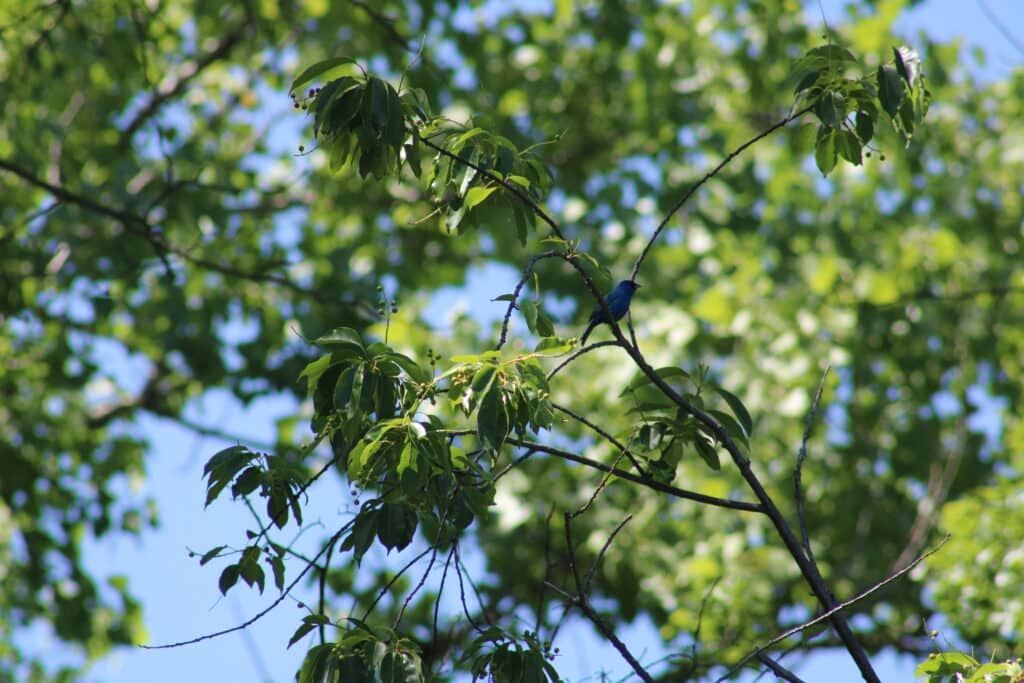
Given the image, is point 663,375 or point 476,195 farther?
point 663,375

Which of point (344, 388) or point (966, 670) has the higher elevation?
point (344, 388)

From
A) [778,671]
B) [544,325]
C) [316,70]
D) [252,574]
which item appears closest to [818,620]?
[778,671]

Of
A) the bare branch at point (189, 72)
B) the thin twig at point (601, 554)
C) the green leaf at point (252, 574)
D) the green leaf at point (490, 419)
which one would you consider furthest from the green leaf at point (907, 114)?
the bare branch at point (189, 72)

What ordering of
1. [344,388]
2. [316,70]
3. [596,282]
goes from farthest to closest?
[596,282], [316,70], [344,388]

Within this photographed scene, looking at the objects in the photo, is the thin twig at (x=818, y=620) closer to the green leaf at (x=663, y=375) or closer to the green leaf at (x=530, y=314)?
the green leaf at (x=663, y=375)

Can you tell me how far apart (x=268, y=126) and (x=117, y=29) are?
1.66 meters

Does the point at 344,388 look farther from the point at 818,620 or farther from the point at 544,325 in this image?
the point at 818,620

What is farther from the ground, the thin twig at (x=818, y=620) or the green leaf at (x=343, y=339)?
the green leaf at (x=343, y=339)

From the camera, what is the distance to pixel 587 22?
8227 mm

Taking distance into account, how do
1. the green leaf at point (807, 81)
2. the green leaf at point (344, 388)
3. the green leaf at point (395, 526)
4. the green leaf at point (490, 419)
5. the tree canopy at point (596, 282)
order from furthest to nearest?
the tree canopy at point (596, 282) < the green leaf at point (807, 81) < the green leaf at point (395, 526) < the green leaf at point (344, 388) < the green leaf at point (490, 419)

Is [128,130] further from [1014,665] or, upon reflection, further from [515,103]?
[1014,665]

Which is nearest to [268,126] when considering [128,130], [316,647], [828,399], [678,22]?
[128,130]

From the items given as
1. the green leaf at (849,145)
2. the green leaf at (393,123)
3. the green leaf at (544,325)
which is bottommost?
the green leaf at (544,325)

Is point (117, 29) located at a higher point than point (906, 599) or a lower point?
higher
